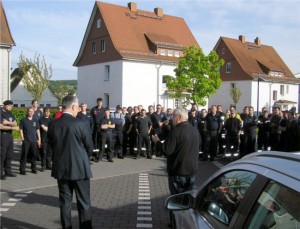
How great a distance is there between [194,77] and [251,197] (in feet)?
132

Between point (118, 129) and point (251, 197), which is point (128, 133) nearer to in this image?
point (118, 129)

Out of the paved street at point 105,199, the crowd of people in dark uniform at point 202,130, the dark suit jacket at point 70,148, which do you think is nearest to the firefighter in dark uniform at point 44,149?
the crowd of people in dark uniform at point 202,130

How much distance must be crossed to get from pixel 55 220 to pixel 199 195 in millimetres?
3931

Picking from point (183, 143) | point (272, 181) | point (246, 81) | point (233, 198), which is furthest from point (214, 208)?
point (246, 81)

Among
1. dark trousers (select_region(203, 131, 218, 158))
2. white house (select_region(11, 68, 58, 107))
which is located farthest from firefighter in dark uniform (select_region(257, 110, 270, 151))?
white house (select_region(11, 68, 58, 107))

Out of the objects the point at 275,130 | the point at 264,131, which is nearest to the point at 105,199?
the point at 275,130

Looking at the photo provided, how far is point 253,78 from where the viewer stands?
55625 millimetres

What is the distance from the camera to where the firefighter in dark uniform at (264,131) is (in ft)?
48.3

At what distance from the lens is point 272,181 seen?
2189mm

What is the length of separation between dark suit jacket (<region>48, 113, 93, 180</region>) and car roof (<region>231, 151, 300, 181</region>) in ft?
10.3

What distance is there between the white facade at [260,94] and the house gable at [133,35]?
11.8m

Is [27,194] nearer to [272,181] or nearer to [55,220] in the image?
[55,220]

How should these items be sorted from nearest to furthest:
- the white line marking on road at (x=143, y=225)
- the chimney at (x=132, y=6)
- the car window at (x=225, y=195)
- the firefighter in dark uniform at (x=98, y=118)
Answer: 1. the car window at (x=225, y=195)
2. the white line marking on road at (x=143, y=225)
3. the firefighter in dark uniform at (x=98, y=118)
4. the chimney at (x=132, y=6)

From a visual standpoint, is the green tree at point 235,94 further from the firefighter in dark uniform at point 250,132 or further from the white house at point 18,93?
the firefighter in dark uniform at point 250,132
